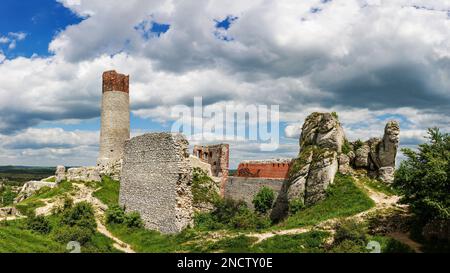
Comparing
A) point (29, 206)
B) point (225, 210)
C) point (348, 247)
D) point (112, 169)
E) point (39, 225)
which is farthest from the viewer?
point (112, 169)

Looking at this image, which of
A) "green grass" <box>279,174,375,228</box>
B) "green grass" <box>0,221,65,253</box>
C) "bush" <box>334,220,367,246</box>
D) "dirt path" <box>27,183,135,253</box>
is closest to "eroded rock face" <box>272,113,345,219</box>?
"green grass" <box>279,174,375,228</box>

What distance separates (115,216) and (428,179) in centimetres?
1649

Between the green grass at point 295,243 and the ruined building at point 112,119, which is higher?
the ruined building at point 112,119

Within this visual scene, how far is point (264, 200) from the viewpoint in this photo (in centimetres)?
3006

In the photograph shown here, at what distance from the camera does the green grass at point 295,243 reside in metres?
13.6

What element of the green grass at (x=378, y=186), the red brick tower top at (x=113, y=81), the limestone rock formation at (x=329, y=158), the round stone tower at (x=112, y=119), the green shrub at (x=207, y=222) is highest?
the red brick tower top at (x=113, y=81)

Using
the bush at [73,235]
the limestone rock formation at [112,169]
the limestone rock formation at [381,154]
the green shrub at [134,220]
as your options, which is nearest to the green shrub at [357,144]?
the limestone rock formation at [381,154]

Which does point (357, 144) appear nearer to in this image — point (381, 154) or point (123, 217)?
point (381, 154)

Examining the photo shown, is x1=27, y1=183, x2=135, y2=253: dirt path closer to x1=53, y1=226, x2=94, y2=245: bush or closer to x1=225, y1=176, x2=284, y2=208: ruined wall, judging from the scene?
x1=53, y1=226, x2=94, y2=245: bush

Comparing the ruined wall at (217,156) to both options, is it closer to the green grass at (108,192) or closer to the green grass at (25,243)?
the green grass at (108,192)

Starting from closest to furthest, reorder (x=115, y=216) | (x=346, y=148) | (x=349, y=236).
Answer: (x=349, y=236) → (x=115, y=216) → (x=346, y=148)

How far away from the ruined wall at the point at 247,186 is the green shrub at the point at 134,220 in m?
12.5

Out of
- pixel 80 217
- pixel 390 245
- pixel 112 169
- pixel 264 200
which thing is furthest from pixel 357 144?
pixel 112 169
